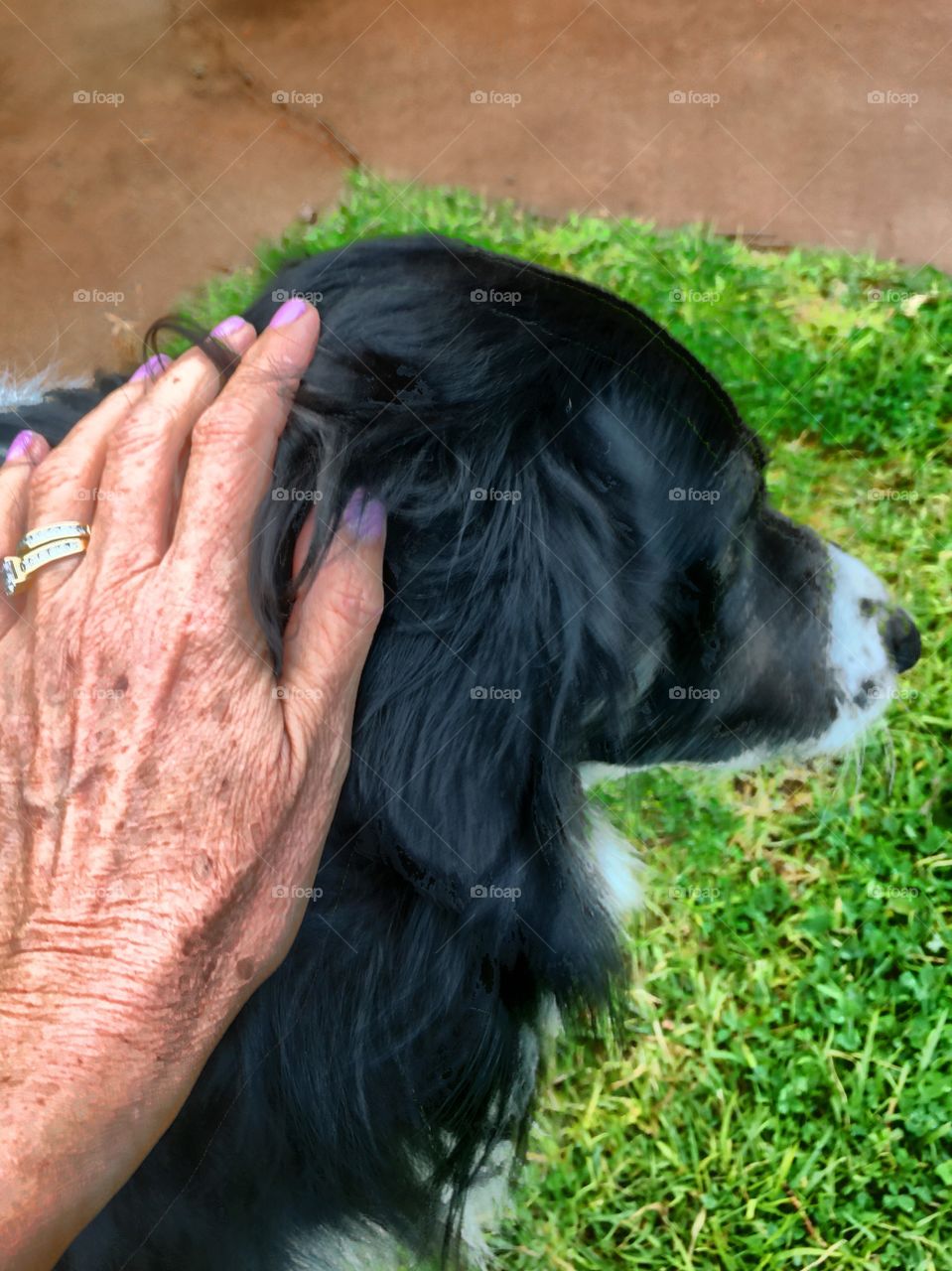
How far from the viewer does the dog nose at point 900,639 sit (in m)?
2.46

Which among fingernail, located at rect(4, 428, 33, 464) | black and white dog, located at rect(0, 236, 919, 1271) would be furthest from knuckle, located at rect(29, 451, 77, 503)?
black and white dog, located at rect(0, 236, 919, 1271)

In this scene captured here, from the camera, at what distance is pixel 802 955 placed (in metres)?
2.86

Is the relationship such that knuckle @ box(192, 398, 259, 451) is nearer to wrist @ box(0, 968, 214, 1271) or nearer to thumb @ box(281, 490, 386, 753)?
thumb @ box(281, 490, 386, 753)

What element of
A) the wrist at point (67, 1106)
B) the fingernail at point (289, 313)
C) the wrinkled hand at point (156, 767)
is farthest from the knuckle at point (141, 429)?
the wrist at point (67, 1106)

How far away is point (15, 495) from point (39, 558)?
0.17 metres

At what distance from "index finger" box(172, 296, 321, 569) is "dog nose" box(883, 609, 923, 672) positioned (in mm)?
1571

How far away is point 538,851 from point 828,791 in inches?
60.7

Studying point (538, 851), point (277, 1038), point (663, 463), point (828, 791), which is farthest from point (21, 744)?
point (828, 791)

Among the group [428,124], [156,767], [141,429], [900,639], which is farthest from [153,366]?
[428,124]

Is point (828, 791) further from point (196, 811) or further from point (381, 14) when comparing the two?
point (381, 14)

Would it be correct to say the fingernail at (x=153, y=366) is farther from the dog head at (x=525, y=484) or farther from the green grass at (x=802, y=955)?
the green grass at (x=802, y=955)

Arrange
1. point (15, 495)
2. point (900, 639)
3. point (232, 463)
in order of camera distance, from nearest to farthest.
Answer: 1. point (232, 463)
2. point (15, 495)
3. point (900, 639)

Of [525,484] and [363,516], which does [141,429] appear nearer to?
[363,516]

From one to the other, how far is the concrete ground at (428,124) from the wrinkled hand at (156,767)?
2.63 metres
